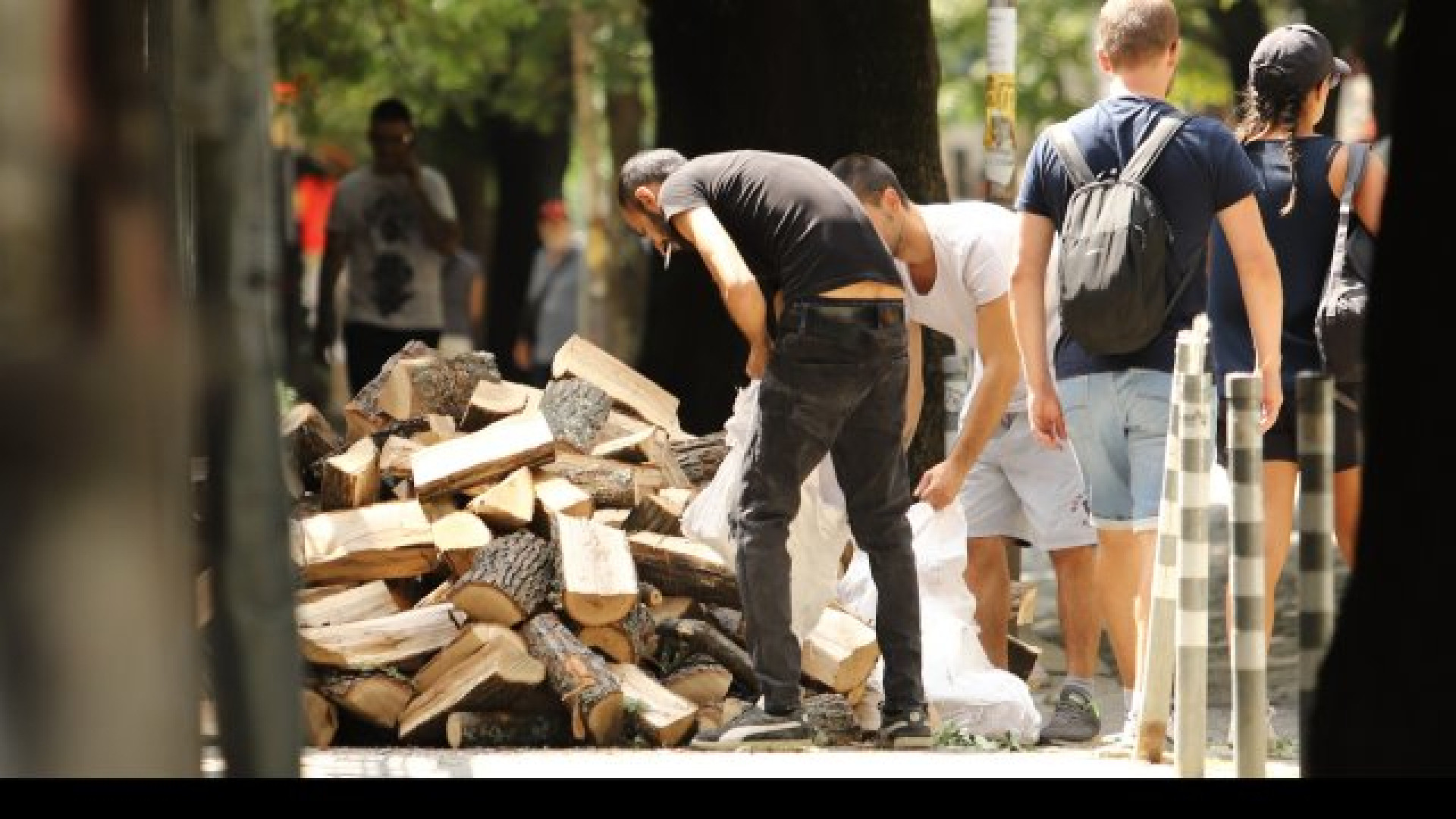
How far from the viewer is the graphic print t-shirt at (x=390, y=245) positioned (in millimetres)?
14930

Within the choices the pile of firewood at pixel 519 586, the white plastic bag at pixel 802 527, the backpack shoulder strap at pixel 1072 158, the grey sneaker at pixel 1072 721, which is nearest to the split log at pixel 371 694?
the pile of firewood at pixel 519 586

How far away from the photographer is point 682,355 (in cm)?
1452

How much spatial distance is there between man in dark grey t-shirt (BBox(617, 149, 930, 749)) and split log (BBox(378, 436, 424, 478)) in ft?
5.96

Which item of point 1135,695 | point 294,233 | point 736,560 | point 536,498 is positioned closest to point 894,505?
point 736,560

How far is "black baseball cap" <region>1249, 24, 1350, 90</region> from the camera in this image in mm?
8406

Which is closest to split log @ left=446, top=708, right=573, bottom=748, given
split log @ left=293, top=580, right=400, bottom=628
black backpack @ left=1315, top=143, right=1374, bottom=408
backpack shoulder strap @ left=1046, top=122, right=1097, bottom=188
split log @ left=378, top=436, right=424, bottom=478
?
split log @ left=293, top=580, right=400, bottom=628

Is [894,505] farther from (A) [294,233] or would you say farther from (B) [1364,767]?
(A) [294,233]

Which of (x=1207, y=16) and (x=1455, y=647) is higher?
(x=1207, y=16)

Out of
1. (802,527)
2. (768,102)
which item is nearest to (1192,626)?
(802,527)

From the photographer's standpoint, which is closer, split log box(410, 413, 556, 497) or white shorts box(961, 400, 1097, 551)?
white shorts box(961, 400, 1097, 551)

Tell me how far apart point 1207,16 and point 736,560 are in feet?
85.7

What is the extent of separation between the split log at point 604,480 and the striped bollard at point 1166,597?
2599 millimetres

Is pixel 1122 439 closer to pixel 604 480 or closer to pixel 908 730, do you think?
pixel 908 730

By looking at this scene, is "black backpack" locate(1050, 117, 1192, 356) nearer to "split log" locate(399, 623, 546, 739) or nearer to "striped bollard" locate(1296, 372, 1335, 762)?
"striped bollard" locate(1296, 372, 1335, 762)
